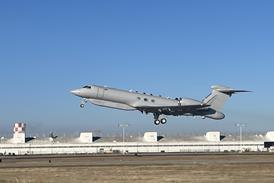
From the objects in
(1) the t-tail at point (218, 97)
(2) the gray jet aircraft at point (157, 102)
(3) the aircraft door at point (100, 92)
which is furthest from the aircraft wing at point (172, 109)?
(3) the aircraft door at point (100, 92)

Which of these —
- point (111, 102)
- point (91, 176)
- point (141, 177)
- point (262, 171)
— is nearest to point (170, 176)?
point (141, 177)

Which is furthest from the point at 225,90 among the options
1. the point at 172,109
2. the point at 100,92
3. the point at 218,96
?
the point at 100,92

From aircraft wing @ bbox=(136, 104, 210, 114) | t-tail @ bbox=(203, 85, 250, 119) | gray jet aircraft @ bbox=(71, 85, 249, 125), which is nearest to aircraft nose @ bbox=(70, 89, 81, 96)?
gray jet aircraft @ bbox=(71, 85, 249, 125)

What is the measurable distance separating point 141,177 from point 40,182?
1106cm

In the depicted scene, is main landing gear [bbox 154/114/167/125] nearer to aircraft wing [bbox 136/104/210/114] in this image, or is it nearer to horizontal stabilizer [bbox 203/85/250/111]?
aircraft wing [bbox 136/104/210/114]

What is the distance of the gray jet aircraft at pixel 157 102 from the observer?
72.2 meters

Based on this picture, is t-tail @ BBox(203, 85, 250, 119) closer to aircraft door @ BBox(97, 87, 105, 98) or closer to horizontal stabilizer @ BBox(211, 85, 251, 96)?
horizontal stabilizer @ BBox(211, 85, 251, 96)

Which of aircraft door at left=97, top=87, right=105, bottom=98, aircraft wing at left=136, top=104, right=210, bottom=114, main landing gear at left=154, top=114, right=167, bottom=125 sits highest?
aircraft door at left=97, top=87, right=105, bottom=98

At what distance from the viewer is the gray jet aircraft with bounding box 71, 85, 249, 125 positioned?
2842 inches

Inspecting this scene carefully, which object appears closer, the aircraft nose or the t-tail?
the aircraft nose

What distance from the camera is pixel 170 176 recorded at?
5691 cm

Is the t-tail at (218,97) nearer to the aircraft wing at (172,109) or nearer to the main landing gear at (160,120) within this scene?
the aircraft wing at (172,109)

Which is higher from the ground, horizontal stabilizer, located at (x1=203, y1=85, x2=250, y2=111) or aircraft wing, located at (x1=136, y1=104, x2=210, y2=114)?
horizontal stabilizer, located at (x1=203, y1=85, x2=250, y2=111)

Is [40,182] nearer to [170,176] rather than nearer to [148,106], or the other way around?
[170,176]
